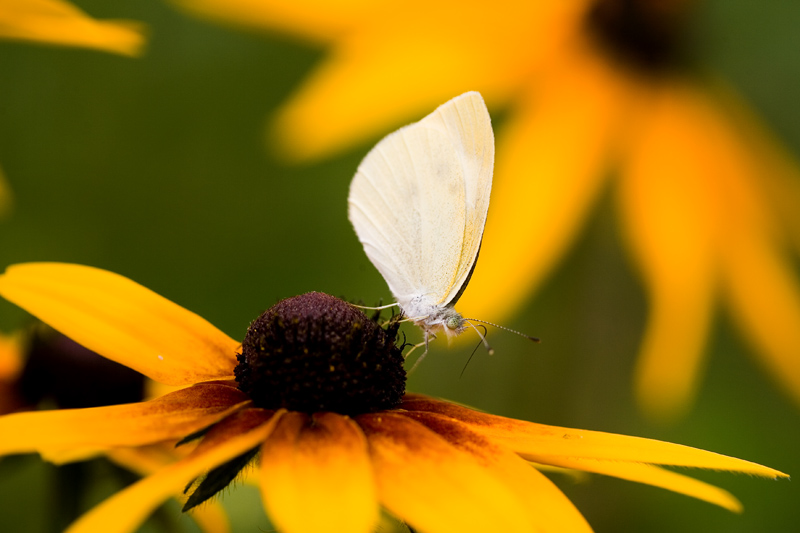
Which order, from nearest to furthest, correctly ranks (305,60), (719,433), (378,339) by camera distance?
(378,339), (719,433), (305,60)

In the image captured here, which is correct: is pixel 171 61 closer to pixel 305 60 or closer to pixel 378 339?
pixel 305 60

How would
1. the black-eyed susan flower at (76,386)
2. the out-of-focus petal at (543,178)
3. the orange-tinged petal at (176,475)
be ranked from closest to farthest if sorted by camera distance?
1. the orange-tinged petal at (176,475)
2. the black-eyed susan flower at (76,386)
3. the out-of-focus petal at (543,178)

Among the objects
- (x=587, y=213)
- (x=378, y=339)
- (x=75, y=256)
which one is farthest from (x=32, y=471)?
(x=587, y=213)

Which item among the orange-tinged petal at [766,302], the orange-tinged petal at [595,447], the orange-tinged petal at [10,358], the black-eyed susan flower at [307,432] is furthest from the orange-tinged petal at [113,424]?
the orange-tinged petal at [766,302]

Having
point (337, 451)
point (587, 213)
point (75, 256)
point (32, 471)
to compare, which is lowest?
point (32, 471)

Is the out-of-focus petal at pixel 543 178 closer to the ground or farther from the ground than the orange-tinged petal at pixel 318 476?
farther from the ground

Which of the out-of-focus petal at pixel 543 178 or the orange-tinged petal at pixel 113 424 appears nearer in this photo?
the orange-tinged petal at pixel 113 424

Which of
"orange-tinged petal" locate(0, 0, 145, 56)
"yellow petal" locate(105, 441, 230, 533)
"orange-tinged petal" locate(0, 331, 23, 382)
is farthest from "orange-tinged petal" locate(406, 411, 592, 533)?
"orange-tinged petal" locate(0, 331, 23, 382)

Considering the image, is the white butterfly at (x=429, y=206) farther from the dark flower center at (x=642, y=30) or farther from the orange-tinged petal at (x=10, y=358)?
the dark flower center at (x=642, y=30)
